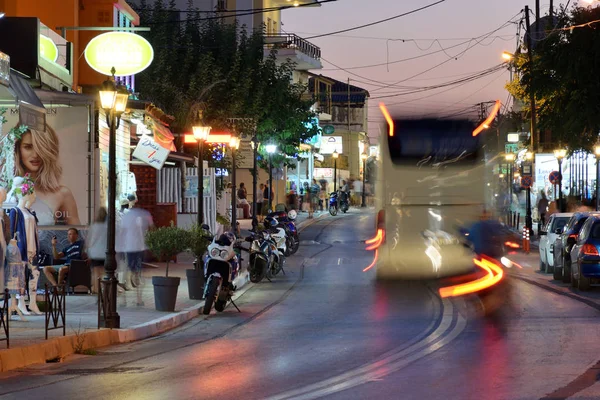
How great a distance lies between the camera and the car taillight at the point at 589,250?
76.4 ft

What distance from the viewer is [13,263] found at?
16469mm

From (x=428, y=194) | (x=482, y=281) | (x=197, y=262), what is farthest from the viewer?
(x=482, y=281)

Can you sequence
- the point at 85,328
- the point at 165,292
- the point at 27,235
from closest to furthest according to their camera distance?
the point at 85,328
the point at 27,235
the point at 165,292

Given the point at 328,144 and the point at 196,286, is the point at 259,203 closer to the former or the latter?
the point at 196,286

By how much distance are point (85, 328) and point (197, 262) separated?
769 centimetres

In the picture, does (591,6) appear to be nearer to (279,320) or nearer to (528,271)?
(528,271)

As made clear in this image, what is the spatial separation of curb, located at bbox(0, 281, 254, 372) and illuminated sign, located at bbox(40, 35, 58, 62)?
7745mm

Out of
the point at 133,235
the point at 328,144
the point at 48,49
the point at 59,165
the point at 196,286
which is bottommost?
the point at 196,286

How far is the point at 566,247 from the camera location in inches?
1006

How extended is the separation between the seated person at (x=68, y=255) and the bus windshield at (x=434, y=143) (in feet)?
25.9

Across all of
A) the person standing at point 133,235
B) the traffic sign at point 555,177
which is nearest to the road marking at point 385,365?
the person standing at point 133,235

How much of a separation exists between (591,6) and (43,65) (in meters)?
18.8

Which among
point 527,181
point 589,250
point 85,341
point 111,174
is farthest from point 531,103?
point 85,341

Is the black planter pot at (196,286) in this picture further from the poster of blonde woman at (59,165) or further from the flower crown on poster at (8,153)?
the flower crown on poster at (8,153)
